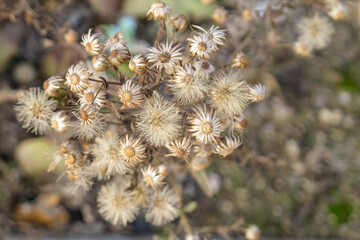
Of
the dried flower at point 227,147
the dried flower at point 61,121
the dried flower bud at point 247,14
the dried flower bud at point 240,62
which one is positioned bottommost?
the dried flower at point 227,147

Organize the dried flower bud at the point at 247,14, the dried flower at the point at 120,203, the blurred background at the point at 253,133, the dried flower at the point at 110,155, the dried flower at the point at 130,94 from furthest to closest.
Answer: the blurred background at the point at 253,133 → the dried flower bud at the point at 247,14 → the dried flower at the point at 120,203 → the dried flower at the point at 110,155 → the dried flower at the point at 130,94

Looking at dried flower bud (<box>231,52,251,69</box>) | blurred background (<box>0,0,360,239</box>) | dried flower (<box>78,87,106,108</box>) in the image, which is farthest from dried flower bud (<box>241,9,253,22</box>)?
dried flower (<box>78,87,106,108</box>)

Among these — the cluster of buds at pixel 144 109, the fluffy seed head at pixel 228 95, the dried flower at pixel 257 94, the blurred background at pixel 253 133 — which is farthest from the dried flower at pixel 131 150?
the blurred background at pixel 253 133

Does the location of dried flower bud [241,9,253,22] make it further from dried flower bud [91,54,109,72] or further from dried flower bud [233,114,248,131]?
dried flower bud [91,54,109,72]

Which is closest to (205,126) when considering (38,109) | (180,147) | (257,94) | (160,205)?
(180,147)

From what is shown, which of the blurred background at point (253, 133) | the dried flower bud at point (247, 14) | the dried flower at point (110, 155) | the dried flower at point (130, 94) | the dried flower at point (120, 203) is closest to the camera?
the dried flower at point (130, 94)

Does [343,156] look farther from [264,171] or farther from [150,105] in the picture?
[150,105]

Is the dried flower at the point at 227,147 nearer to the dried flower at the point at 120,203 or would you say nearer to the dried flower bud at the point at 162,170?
the dried flower bud at the point at 162,170
